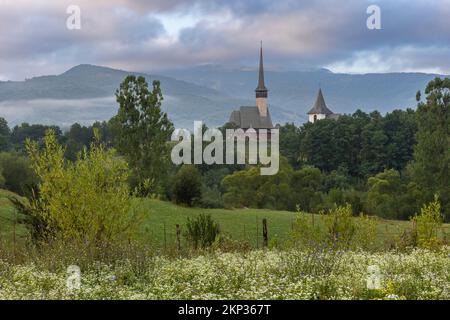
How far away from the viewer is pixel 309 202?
245 ft

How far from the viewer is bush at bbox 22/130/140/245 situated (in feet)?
51.6

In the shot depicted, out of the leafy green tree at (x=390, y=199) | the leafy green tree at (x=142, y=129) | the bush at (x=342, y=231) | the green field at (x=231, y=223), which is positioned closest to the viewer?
the bush at (x=342, y=231)

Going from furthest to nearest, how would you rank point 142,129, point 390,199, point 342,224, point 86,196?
point 390,199 → point 142,129 → point 342,224 → point 86,196

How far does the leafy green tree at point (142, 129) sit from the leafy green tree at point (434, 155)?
3098 cm

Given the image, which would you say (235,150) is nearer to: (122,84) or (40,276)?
(122,84)

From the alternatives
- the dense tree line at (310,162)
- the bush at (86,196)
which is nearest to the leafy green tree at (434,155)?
the dense tree line at (310,162)

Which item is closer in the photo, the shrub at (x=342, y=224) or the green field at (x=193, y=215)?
the shrub at (x=342, y=224)

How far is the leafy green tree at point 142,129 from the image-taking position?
47312 millimetres

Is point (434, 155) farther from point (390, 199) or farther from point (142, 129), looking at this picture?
point (142, 129)

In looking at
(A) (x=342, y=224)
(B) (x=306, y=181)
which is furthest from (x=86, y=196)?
(B) (x=306, y=181)

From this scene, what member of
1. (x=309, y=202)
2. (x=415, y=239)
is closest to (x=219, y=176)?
(x=309, y=202)

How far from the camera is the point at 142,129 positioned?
48.2 meters

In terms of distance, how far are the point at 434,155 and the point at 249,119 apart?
96726mm

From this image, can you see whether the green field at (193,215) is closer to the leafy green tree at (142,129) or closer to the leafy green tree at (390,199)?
the leafy green tree at (142,129)
